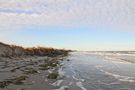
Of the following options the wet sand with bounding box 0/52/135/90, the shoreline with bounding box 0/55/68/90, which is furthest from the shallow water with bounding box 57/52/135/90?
the shoreline with bounding box 0/55/68/90

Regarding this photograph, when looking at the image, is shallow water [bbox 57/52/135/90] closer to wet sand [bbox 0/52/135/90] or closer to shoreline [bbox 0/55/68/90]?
wet sand [bbox 0/52/135/90]

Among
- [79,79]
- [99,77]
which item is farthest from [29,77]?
[99,77]

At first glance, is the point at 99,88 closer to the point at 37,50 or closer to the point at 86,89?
the point at 86,89

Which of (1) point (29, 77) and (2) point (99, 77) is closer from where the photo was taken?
(1) point (29, 77)

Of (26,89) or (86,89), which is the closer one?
(26,89)

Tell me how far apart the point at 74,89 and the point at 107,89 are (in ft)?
6.49

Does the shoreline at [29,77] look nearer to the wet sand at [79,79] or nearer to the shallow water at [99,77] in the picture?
the wet sand at [79,79]

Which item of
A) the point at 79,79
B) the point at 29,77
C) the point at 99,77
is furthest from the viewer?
the point at 99,77

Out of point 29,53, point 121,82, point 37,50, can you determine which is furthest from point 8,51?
point 121,82

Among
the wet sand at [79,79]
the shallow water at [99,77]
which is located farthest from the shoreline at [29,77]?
the shallow water at [99,77]

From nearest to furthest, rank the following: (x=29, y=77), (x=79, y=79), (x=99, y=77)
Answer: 1. (x=29, y=77)
2. (x=79, y=79)
3. (x=99, y=77)

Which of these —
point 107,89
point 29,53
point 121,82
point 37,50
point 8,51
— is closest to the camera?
point 107,89

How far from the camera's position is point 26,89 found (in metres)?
15.6

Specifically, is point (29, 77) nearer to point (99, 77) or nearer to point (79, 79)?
point (79, 79)
